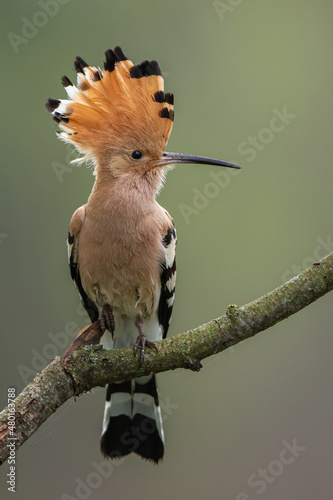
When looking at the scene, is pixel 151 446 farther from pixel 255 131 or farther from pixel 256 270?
pixel 255 131

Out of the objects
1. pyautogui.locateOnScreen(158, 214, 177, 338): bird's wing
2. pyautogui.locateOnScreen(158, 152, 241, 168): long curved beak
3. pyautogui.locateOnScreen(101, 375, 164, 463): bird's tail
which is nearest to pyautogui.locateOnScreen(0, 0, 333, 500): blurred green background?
pyautogui.locateOnScreen(101, 375, 164, 463): bird's tail

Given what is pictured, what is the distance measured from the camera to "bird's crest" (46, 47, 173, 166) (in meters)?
2.16

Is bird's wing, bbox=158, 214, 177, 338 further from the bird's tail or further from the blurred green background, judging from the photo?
the blurred green background

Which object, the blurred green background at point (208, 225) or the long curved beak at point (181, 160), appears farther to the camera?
the blurred green background at point (208, 225)

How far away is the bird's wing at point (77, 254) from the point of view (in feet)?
7.43

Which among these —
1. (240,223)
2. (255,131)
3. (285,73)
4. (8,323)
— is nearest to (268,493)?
(240,223)

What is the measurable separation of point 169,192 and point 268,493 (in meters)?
1.86

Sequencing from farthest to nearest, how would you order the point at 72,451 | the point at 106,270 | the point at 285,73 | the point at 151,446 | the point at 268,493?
1. the point at 285,73
2. the point at 72,451
3. the point at 268,493
4. the point at 151,446
5. the point at 106,270

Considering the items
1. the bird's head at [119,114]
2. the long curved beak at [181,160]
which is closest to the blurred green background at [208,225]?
the long curved beak at [181,160]

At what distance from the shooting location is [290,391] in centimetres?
359

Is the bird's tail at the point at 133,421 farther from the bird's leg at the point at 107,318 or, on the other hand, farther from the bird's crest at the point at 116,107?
the bird's crest at the point at 116,107

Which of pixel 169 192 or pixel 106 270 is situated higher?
pixel 169 192

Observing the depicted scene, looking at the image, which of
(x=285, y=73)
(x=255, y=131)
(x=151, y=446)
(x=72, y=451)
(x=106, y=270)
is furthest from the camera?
(x=285, y=73)

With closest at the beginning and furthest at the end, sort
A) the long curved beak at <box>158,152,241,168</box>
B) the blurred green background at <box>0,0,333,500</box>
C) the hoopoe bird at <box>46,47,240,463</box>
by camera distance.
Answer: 1. the hoopoe bird at <box>46,47,240,463</box>
2. the long curved beak at <box>158,152,241,168</box>
3. the blurred green background at <box>0,0,333,500</box>
